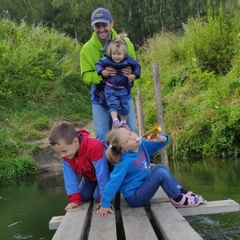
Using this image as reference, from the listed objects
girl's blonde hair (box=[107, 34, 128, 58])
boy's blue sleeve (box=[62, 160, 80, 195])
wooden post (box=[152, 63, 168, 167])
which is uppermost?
girl's blonde hair (box=[107, 34, 128, 58])

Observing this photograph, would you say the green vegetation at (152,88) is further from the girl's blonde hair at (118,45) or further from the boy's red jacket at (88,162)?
the boy's red jacket at (88,162)

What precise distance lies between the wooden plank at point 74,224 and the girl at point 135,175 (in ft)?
0.53

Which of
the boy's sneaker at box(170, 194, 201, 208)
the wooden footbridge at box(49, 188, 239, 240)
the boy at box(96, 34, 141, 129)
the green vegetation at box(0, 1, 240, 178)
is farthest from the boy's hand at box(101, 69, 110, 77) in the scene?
the green vegetation at box(0, 1, 240, 178)

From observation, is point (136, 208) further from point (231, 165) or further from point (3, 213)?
point (231, 165)

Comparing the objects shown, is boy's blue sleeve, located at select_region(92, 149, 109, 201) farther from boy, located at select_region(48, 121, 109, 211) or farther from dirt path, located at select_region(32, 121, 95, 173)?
dirt path, located at select_region(32, 121, 95, 173)

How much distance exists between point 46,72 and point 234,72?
529 cm

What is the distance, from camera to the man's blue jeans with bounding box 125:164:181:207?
3402 mm

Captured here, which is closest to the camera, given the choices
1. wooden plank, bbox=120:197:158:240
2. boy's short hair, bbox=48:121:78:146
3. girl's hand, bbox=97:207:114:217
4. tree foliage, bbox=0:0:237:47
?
wooden plank, bbox=120:197:158:240

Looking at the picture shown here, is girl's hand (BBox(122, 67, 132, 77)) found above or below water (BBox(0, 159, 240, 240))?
above

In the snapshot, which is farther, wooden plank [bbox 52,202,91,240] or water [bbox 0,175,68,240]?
water [bbox 0,175,68,240]

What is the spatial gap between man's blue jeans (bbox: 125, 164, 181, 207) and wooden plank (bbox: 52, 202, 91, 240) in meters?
0.38

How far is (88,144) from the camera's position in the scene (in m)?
3.45

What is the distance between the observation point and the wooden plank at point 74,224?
9.88 ft

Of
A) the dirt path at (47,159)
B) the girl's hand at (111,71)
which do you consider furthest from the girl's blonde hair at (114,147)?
the dirt path at (47,159)
